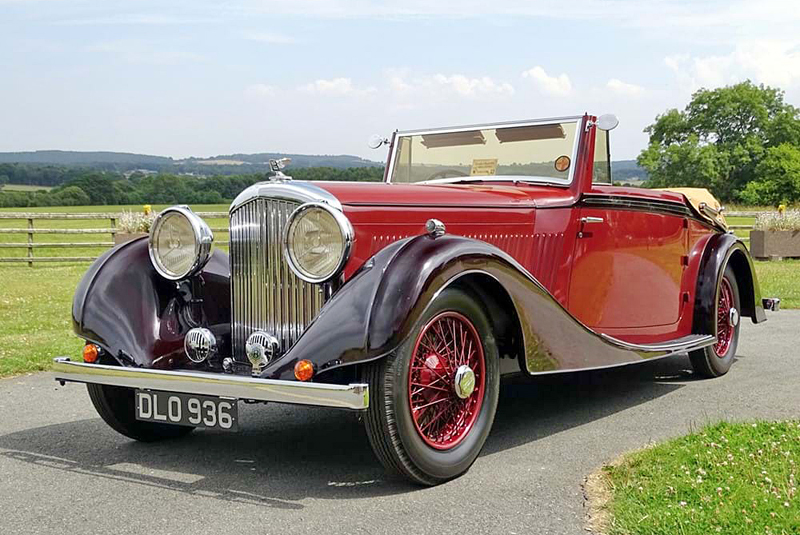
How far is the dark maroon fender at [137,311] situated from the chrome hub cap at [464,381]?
54.6 inches

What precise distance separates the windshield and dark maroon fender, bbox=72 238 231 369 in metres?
2.02

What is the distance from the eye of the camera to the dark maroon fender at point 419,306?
3.84 metres

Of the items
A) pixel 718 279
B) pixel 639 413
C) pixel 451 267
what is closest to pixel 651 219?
pixel 718 279

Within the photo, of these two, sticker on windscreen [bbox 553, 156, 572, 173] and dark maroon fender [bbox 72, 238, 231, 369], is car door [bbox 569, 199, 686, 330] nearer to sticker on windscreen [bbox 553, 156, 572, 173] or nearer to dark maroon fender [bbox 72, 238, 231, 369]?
sticker on windscreen [bbox 553, 156, 572, 173]

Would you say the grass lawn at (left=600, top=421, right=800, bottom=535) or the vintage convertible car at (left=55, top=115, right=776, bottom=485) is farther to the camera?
the vintage convertible car at (left=55, top=115, right=776, bottom=485)

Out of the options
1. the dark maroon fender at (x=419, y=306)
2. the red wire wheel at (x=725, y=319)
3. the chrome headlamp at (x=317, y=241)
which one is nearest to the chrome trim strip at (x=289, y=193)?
the chrome headlamp at (x=317, y=241)

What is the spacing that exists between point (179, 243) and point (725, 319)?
453cm

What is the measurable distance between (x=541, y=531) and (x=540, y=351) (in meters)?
1.37

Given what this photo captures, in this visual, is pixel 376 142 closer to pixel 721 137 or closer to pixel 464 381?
pixel 464 381

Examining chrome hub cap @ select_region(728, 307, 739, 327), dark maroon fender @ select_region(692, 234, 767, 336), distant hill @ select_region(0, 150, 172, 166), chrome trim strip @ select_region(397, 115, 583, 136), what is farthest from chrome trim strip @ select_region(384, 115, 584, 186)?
distant hill @ select_region(0, 150, 172, 166)

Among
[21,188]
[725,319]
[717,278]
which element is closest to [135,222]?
[725,319]

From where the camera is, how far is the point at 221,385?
12.9ft

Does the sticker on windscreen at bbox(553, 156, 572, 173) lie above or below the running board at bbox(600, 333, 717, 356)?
above

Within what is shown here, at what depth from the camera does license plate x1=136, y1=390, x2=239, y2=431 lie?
403 centimetres
